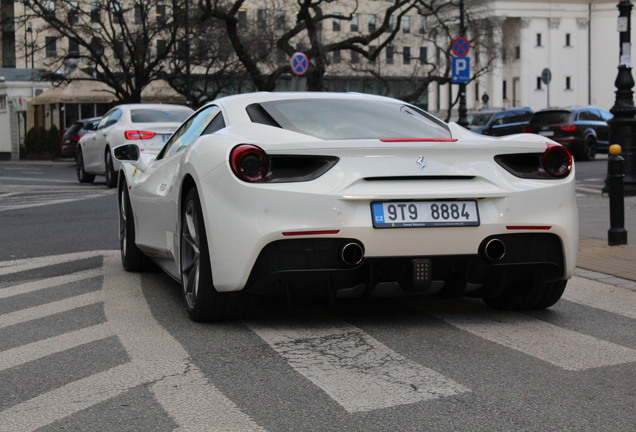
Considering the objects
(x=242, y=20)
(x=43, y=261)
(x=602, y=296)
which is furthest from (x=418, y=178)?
(x=242, y=20)

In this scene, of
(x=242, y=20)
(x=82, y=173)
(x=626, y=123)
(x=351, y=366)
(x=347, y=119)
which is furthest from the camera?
(x=242, y=20)

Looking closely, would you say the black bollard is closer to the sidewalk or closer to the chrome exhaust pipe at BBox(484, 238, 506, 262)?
the sidewalk

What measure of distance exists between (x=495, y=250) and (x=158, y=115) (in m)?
15.0

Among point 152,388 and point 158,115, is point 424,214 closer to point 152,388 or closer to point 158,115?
point 152,388

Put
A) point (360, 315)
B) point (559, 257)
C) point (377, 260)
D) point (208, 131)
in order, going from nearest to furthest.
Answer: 1. point (377, 260)
2. point (559, 257)
3. point (360, 315)
4. point (208, 131)

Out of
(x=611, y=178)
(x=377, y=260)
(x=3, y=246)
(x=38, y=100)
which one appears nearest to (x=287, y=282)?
(x=377, y=260)

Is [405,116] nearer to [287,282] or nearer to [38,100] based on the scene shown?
[287,282]

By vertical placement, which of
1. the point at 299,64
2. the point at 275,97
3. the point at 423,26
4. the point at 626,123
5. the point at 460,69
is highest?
the point at 423,26

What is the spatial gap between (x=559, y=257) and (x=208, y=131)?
2.25 meters

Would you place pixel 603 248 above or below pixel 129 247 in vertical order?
below

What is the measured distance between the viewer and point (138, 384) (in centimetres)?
470

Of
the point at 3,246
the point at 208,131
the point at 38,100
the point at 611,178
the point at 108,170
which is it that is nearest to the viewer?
the point at 208,131

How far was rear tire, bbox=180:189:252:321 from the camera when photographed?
19.5ft

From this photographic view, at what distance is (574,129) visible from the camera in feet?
109
